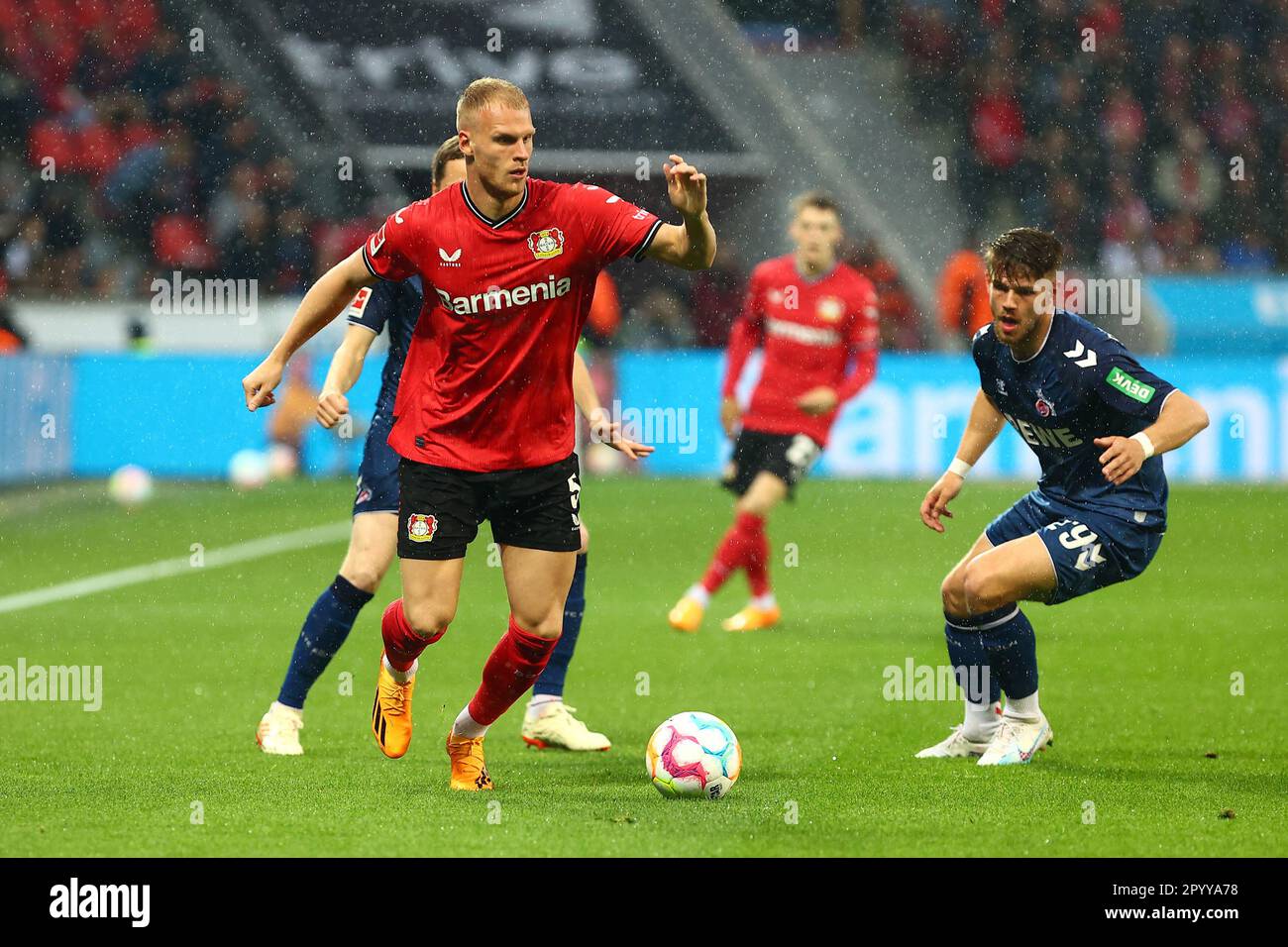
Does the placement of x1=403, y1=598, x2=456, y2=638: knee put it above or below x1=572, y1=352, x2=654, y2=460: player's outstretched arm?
below

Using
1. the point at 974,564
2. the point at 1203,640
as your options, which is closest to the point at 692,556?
the point at 1203,640

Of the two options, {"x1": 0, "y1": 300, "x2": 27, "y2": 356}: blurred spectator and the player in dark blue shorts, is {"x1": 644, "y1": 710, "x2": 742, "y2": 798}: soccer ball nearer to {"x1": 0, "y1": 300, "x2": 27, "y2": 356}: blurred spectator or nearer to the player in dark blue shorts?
the player in dark blue shorts

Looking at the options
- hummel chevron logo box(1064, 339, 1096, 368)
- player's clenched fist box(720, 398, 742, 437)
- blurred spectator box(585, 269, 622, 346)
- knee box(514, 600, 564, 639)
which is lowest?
knee box(514, 600, 564, 639)

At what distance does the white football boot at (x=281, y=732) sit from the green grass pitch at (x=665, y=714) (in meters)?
0.08

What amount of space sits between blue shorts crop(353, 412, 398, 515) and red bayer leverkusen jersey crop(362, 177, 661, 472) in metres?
0.66

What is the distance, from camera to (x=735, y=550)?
32.8ft

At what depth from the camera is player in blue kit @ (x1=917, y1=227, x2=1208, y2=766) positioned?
19.5 feet

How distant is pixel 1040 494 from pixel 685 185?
2.09 metres

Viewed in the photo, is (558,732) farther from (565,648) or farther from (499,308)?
(499,308)

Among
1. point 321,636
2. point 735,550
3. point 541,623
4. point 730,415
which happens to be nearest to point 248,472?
point 730,415

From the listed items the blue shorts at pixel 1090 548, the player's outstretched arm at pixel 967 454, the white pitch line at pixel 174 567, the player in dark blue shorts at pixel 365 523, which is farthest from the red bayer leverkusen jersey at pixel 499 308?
the white pitch line at pixel 174 567

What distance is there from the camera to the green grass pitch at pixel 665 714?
4.97 m

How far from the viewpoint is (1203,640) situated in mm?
9141

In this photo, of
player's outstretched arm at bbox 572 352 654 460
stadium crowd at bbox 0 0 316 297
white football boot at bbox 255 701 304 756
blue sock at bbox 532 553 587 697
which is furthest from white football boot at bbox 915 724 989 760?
stadium crowd at bbox 0 0 316 297
